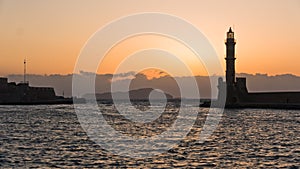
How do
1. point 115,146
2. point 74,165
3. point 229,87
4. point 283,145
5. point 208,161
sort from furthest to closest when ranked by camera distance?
point 229,87, point 283,145, point 115,146, point 208,161, point 74,165

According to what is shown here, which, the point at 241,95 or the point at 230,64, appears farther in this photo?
the point at 241,95

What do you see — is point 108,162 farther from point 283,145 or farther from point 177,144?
point 283,145

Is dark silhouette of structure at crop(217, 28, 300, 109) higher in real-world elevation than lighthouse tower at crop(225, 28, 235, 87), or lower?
lower

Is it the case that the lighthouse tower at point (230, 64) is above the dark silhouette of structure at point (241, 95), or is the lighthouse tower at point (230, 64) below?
above

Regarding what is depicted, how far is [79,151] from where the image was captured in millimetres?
32969

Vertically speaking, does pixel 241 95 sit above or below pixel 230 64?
below

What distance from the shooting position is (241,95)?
126250 mm

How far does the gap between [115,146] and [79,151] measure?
3.81 metres

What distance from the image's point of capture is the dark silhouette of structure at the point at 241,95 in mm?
117812

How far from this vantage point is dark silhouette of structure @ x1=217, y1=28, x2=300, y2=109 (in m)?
118

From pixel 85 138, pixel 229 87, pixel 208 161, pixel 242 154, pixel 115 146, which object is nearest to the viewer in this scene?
pixel 208 161

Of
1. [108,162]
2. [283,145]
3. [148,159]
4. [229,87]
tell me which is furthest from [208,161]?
[229,87]

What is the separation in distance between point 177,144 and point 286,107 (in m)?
86.9

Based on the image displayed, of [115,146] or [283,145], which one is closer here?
[115,146]
